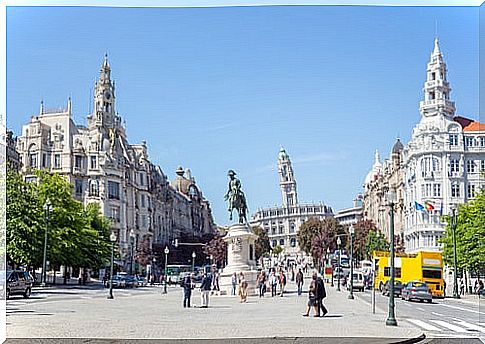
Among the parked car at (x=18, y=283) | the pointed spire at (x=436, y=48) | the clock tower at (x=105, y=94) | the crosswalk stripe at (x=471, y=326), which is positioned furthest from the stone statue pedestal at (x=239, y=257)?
the pointed spire at (x=436, y=48)

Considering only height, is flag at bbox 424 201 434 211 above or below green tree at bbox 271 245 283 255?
above

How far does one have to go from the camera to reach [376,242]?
183 ft

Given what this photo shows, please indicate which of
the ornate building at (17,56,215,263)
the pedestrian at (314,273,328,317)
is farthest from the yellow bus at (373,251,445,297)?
the pedestrian at (314,273,328,317)

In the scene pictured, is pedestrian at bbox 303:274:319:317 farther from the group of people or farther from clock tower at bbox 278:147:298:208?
the group of people

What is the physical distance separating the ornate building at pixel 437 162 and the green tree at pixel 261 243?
309 inches

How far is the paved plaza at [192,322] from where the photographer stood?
56.4 feet

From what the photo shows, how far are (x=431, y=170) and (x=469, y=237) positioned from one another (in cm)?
503

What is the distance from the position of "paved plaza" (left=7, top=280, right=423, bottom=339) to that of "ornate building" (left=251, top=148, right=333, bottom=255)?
333 centimetres

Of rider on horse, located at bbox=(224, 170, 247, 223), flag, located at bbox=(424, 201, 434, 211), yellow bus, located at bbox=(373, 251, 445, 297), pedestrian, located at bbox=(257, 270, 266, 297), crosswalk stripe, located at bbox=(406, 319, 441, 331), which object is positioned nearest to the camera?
crosswalk stripe, located at bbox=(406, 319, 441, 331)

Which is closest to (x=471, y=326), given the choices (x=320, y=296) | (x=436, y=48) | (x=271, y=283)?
(x=320, y=296)

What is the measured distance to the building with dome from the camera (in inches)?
896

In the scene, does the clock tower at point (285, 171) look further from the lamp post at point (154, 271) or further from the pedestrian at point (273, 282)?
the lamp post at point (154, 271)

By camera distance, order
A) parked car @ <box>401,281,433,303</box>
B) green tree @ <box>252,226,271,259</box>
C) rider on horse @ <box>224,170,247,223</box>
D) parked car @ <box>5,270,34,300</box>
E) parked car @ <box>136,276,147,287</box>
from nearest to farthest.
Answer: rider on horse @ <box>224,170,247,223</box>, parked car @ <box>5,270,34,300</box>, parked car @ <box>401,281,433,303</box>, green tree @ <box>252,226,271,259</box>, parked car @ <box>136,276,147,287</box>

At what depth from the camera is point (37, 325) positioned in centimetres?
1805
